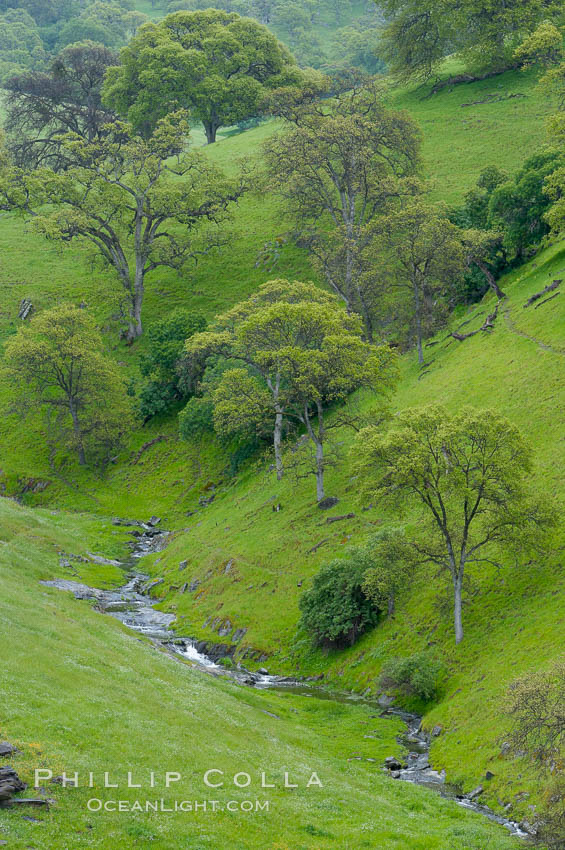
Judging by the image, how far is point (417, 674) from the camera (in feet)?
126

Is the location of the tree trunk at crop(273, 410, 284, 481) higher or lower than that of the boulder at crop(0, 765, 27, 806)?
lower

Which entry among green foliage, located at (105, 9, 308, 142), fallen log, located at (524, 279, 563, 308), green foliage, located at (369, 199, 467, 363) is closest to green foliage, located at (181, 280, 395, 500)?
green foliage, located at (369, 199, 467, 363)

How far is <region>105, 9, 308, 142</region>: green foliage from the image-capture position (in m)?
119

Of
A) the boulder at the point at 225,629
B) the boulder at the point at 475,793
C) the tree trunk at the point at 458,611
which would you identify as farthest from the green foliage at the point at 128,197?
the boulder at the point at 475,793

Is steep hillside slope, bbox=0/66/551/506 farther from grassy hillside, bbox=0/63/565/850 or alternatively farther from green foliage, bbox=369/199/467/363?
green foliage, bbox=369/199/467/363

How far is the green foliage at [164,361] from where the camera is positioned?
87375mm

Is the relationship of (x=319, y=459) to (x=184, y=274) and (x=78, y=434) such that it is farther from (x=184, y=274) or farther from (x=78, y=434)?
(x=184, y=274)

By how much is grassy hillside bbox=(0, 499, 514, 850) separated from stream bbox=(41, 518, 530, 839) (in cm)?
113

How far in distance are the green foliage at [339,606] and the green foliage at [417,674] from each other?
5832mm

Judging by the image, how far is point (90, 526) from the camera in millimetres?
74062

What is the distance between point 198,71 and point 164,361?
57766 mm

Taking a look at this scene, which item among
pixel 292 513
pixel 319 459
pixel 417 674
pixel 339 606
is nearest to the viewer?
pixel 417 674

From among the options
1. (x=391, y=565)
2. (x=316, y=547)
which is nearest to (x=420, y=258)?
(x=316, y=547)

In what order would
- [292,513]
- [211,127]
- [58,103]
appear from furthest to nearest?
[211,127]
[58,103]
[292,513]
